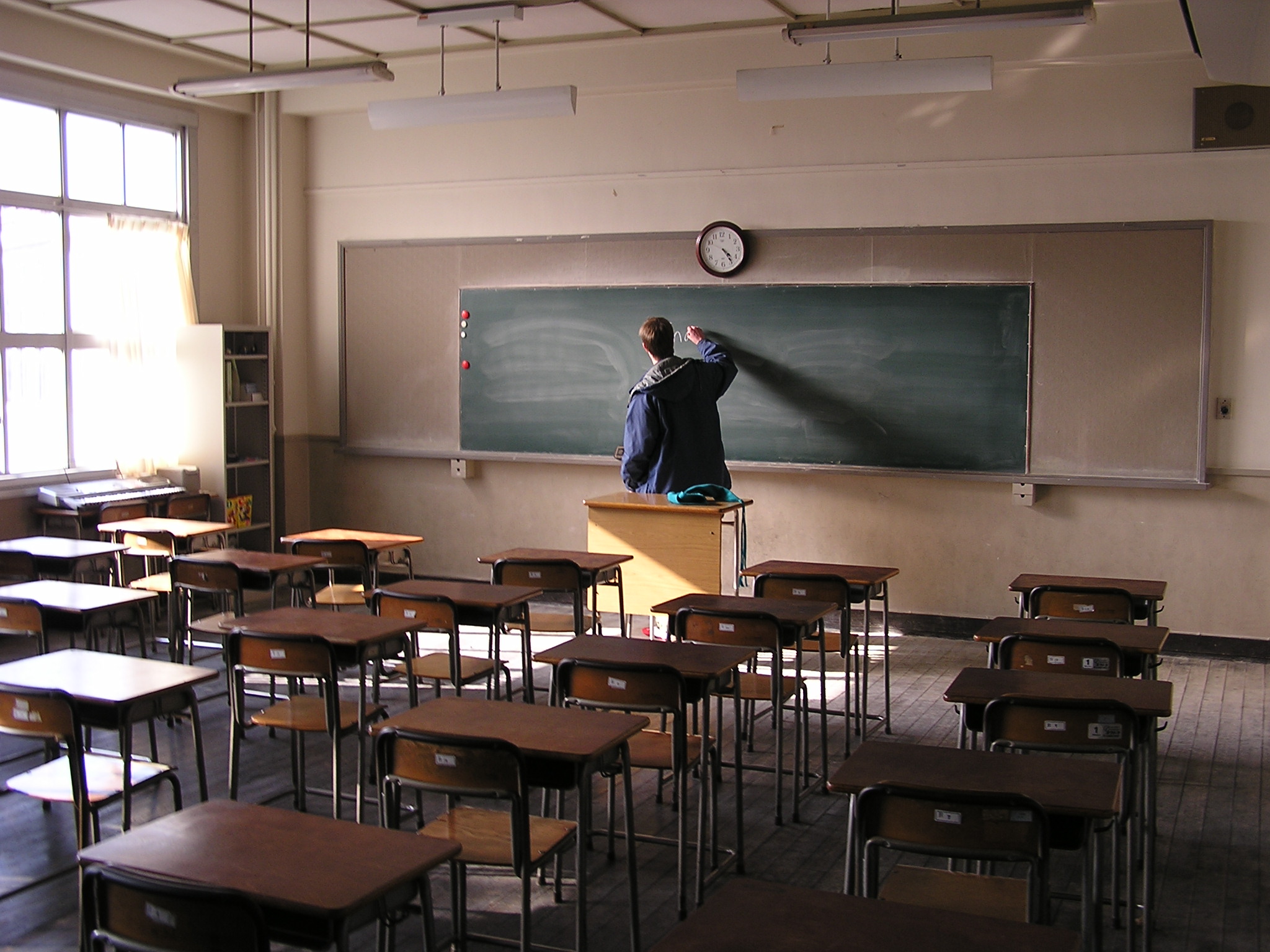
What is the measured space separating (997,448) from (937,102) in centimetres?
204

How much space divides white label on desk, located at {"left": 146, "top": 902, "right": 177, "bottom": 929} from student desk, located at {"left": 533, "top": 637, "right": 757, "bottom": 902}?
154cm

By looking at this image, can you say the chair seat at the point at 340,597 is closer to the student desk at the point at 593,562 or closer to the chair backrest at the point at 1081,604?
the student desk at the point at 593,562

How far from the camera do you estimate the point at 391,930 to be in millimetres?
2424

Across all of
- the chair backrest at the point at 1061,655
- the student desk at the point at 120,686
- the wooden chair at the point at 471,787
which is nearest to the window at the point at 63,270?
the student desk at the point at 120,686

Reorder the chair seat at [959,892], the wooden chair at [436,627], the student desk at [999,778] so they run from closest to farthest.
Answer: the student desk at [999,778] → the chair seat at [959,892] → the wooden chair at [436,627]

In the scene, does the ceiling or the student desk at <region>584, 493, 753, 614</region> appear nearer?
the student desk at <region>584, 493, 753, 614</region>

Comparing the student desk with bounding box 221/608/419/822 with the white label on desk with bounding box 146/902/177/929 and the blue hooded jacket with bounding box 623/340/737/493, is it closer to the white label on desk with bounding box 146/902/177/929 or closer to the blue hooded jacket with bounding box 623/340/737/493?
the white label on desk with bounding box 146/902/177/929

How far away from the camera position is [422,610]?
14.5 feet

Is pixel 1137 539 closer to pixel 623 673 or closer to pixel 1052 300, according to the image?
pixel 1052 300

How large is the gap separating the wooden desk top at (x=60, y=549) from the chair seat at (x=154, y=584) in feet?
1.29

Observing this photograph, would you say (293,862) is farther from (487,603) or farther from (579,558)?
(579,558)

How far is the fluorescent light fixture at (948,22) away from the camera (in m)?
5.22

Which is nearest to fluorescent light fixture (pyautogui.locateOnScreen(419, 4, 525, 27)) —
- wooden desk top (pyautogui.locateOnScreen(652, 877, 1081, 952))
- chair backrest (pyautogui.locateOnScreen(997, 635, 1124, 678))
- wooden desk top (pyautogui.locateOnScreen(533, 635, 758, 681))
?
wooden desk top (pyautogui.locateOnScreen(533, 635, 758, 681))

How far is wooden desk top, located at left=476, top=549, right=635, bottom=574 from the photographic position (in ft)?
17.0
